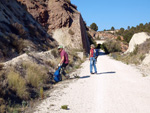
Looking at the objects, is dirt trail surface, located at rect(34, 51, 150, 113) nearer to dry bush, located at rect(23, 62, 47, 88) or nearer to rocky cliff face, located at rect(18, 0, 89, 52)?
dry bush, located at rect(23, 62, 47, 88)

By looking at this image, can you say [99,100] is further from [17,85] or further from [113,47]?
[113,47]

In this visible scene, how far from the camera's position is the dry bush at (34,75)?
7.08 metres

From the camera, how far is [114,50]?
5150cm

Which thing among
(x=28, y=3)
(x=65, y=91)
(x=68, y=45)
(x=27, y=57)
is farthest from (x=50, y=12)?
(x=65, y=91)

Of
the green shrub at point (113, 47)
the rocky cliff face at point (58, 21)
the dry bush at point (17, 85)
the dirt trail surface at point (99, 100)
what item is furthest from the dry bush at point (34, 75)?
the green shrub at point (113, 47)

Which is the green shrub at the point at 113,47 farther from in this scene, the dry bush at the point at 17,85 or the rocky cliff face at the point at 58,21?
the dry bush at the point at 17,85

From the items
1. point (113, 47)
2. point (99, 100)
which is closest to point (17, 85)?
point (99, 100)

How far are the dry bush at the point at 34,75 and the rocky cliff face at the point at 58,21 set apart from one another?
23.6 meters

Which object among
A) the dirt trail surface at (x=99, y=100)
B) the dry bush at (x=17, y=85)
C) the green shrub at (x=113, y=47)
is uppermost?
the green shrub at (x=113, y=47)

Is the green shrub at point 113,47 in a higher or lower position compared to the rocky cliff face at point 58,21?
lower

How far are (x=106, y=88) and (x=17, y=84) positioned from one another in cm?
325

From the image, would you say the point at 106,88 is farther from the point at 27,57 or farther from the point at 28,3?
the point at 28,3

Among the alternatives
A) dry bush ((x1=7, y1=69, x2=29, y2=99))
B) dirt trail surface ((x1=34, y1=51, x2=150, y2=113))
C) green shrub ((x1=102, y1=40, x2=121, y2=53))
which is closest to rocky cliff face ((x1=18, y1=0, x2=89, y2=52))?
green shrub ((x1=102, y1=40, x2=121, y2=53))

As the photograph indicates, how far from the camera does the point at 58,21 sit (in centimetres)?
3425
